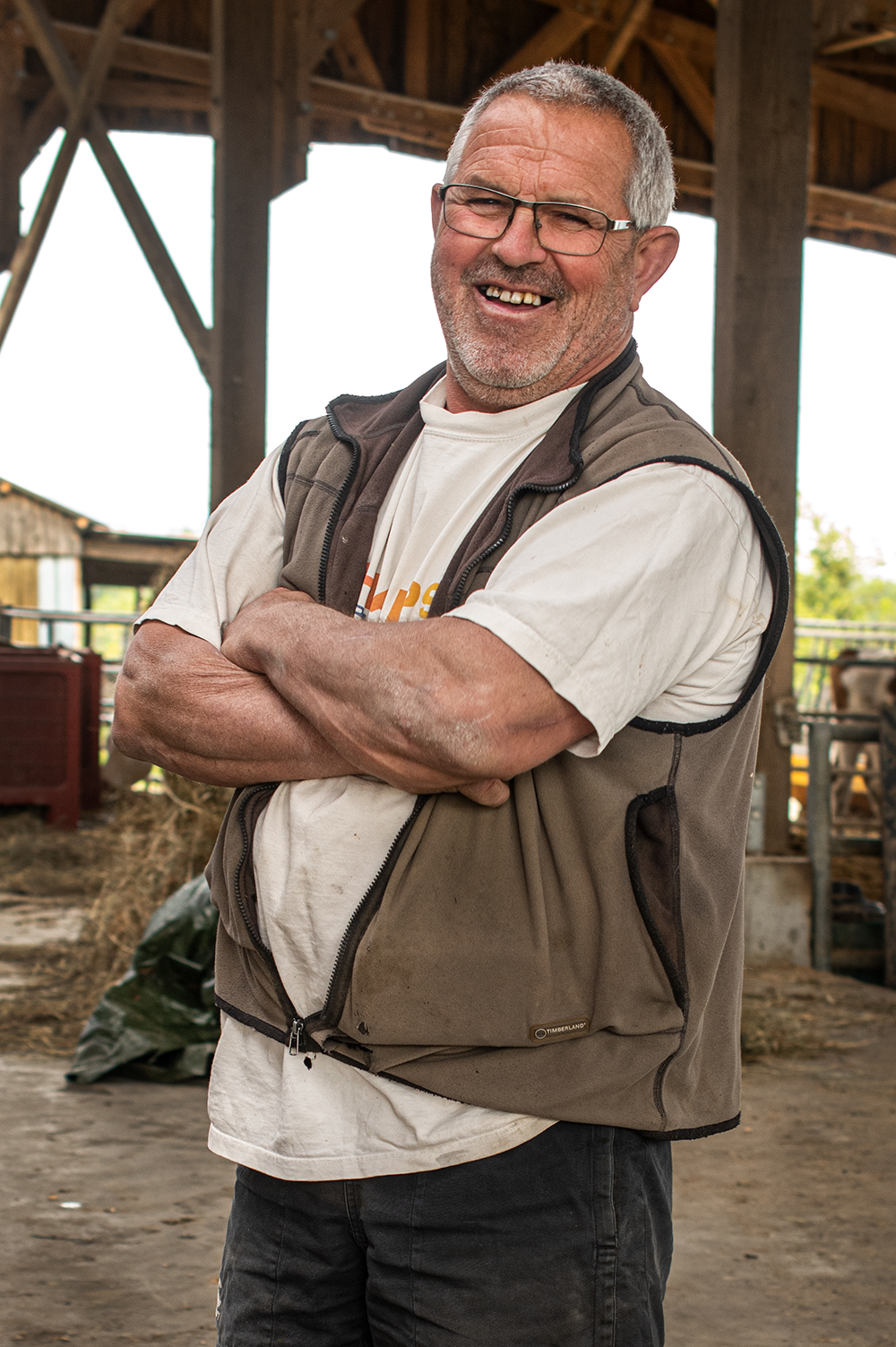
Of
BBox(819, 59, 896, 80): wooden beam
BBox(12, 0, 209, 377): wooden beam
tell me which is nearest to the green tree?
BBox(819, 59, 896, 80): wooden beam

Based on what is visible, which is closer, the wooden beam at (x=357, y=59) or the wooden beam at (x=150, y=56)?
the wooden beam at (x=150, y=56)

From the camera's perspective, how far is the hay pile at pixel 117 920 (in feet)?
15.9

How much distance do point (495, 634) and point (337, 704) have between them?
0.19 m

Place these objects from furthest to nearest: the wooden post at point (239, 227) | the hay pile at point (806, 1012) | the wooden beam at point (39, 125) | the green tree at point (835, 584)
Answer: the green tree at point (835, 584)
the wooden beam at point (39, 125)
the wooden post at point (239, 227)
the hay pile at point (806, 1012)

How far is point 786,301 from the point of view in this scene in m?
5.45

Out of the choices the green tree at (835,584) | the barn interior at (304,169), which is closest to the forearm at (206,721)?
the barn interior at (304,169)

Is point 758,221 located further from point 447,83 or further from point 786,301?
point 447,83

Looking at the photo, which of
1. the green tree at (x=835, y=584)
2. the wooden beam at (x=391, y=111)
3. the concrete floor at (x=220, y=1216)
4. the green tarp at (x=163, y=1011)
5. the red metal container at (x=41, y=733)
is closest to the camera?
the concrete floor at (x=220, y=1216)

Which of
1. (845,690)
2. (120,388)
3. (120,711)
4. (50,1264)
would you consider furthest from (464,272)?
(120,388)

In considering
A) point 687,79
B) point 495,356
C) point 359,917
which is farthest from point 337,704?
point 687,79

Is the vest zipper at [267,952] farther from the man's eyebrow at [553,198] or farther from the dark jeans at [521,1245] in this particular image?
the man's eyebrow at [553,198]

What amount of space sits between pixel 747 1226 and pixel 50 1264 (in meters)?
1.60

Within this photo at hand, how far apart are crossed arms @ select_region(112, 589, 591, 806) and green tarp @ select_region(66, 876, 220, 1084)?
2.83 m

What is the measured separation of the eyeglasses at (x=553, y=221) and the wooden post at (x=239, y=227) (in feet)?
13.0
